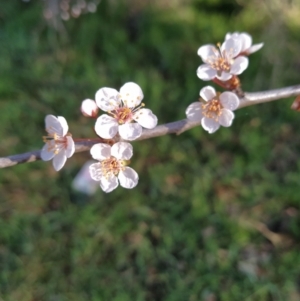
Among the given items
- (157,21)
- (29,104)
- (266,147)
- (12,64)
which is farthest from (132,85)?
(157,21)

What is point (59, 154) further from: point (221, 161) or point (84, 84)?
point (84, 84)

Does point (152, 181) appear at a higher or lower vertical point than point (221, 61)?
higher

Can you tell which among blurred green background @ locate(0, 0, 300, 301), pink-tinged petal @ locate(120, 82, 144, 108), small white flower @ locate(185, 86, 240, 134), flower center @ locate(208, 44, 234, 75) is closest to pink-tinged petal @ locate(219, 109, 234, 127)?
small white flower @ locate(185, 86, 240, 134)

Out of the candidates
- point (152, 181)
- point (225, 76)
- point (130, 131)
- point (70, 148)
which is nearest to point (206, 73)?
point (225, 76)

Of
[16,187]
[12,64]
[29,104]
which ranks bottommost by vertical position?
[16,187]

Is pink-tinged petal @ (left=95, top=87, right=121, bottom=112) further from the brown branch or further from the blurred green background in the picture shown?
the blurred green background

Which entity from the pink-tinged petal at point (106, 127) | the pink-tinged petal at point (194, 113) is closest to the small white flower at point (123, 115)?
the pink-tinged petal at point (106, 127)

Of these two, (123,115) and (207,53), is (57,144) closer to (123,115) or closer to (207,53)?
(123,115)
